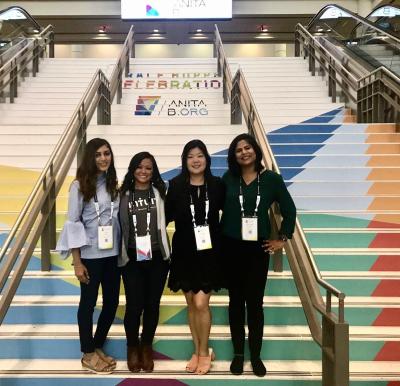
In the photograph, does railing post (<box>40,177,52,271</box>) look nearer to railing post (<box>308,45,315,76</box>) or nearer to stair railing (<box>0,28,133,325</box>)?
stair railing (<box>0,28,133,325</box>)

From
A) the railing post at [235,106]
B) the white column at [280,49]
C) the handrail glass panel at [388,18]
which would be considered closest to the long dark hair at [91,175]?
the railing post at [235,106]

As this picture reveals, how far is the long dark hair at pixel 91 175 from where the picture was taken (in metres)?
2.73

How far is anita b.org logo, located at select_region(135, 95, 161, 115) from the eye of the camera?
816cm

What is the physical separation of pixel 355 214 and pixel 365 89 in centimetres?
329

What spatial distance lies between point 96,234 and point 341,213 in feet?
8.78

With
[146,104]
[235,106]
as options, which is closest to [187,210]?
[235,106]

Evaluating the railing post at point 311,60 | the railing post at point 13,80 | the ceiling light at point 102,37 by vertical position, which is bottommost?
the railing post at point 13,80

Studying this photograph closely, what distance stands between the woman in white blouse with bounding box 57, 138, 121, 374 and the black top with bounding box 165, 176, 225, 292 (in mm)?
385

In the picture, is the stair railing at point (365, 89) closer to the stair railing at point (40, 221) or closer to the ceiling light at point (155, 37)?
the stair railing at point (40, 221)

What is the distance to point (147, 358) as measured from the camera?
2.88 metres

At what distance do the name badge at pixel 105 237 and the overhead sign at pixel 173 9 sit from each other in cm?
1266

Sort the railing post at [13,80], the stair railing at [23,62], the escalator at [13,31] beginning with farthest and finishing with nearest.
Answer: the escalator at [13,31] < the railing post at [13,80] < the stair railing at [23,62]

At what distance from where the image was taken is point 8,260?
2965mm

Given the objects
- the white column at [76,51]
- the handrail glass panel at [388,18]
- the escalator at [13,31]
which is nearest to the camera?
the handrail glass panel at [388,18]
